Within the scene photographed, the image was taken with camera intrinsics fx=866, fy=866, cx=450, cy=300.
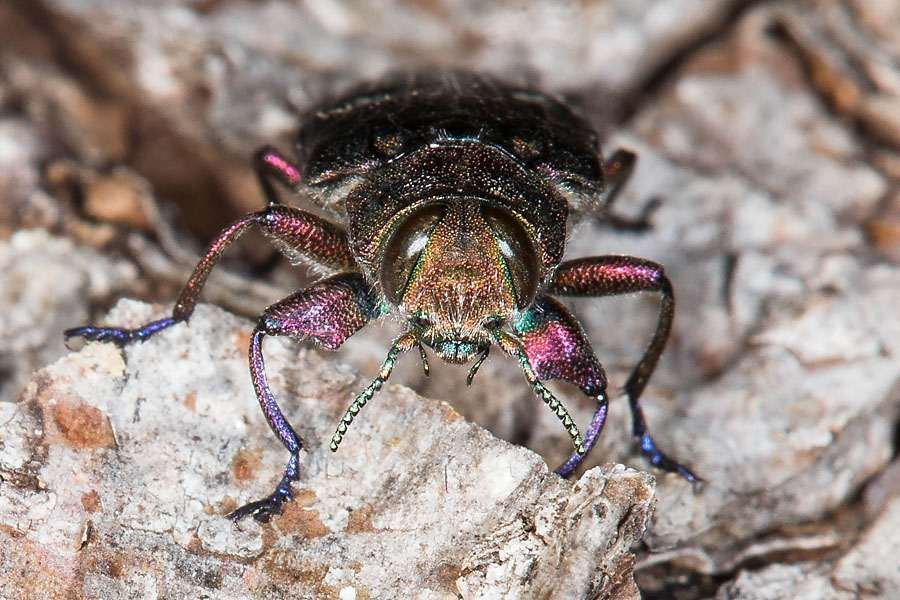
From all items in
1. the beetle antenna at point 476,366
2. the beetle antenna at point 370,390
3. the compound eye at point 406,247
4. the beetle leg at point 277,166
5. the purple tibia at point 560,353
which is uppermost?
the beetle leg at point 277,166

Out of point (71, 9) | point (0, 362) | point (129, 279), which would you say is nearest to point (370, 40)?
point (71, 9)

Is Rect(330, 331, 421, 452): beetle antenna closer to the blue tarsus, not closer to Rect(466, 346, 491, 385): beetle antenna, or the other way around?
Rect(466, 346, 491, 385): beetle antenna

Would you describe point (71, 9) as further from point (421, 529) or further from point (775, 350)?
point (775, 350)

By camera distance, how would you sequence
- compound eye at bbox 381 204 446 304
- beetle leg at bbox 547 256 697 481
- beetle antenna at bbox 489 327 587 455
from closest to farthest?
1. beetle antenna at bbox 489 327 587 455
2. compound eye at bbox 381 204 446 304
3. beetle leg at bbox 547 256 697 481

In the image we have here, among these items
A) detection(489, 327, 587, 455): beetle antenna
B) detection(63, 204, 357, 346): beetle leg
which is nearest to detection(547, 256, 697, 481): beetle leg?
detection(489, 327, 587, 455): beetle antenna

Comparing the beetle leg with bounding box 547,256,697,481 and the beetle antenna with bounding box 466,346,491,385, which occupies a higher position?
the beetle leg with bounding box 547,256,697,481

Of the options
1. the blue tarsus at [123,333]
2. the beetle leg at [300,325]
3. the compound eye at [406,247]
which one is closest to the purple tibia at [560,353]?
the compound eye at [406,247]

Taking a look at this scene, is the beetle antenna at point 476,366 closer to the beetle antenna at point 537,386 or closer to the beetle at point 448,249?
the beetle at point 448,249
